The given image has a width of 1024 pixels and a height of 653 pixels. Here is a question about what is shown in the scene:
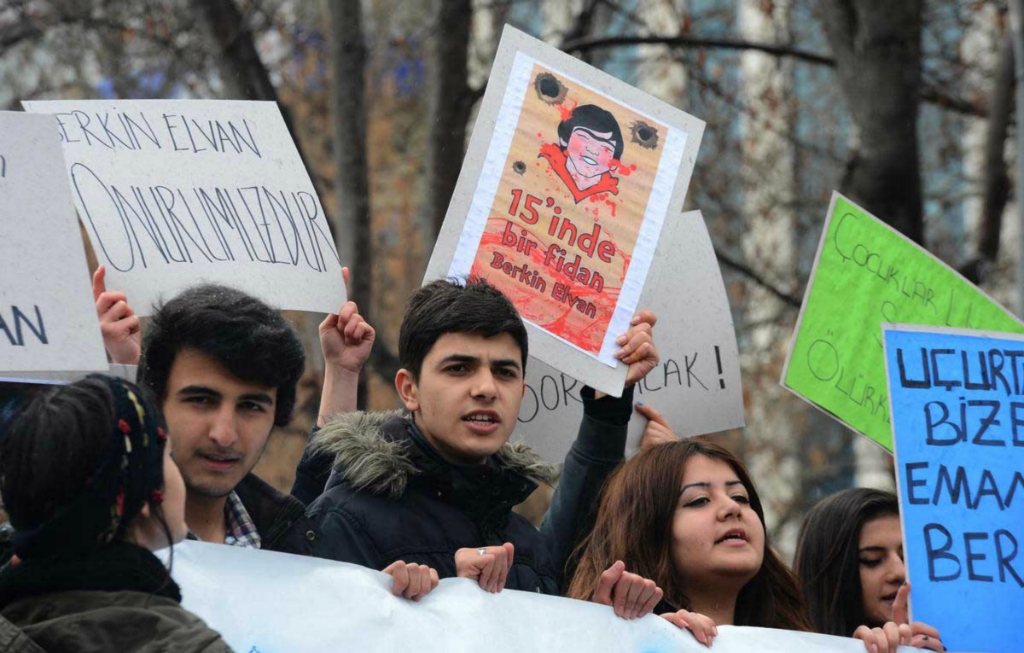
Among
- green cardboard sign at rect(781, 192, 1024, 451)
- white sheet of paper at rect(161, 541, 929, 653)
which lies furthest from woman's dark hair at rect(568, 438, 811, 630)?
white sheet of paper at rect(161, 541, 929, 653)

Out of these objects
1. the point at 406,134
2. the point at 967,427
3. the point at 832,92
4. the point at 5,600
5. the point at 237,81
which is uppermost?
the point at 832,92

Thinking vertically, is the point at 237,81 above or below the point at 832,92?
below

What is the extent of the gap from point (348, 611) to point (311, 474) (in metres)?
0.81

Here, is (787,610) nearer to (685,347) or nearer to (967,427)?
(967,427)

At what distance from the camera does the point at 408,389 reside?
136 inches

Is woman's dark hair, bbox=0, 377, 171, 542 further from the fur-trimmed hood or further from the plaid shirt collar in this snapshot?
the fur-trimmed hood

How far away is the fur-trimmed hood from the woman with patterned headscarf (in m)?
0.94

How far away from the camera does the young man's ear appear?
3416 mm

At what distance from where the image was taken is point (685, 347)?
169 inches

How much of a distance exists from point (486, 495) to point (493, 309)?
16.0 inches

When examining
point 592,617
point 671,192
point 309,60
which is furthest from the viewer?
point 309,60

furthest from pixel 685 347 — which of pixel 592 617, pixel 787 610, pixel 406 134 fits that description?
pixel 406 134

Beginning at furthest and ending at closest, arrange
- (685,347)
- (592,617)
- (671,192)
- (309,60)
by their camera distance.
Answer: (309,60) → (685,347) → (671,192) → (592,617)

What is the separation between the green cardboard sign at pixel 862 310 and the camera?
395 centimetres
